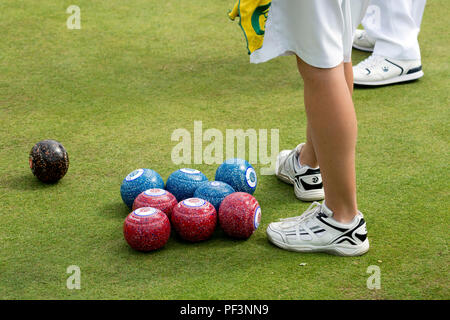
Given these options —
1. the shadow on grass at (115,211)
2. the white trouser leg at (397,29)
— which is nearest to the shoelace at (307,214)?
the shadow on grass at (115,211)

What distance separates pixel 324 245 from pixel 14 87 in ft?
10.1

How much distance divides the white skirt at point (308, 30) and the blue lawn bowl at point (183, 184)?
2.85 feet

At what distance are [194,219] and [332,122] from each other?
2.58ft

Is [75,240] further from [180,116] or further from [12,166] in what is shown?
[180,116]

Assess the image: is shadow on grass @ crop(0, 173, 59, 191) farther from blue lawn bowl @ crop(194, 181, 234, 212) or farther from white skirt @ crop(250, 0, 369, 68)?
white skirt @ crop(250, 0, 369, 68)

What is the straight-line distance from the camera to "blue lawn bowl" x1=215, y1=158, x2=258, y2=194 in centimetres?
319

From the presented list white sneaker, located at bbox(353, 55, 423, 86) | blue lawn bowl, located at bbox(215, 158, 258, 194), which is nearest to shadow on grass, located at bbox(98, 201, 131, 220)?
blue lawn bowl, located at bbox(215, 158, 258, 194)

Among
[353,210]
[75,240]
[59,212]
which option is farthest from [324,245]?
[59,212]

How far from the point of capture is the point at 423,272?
2.62 meters

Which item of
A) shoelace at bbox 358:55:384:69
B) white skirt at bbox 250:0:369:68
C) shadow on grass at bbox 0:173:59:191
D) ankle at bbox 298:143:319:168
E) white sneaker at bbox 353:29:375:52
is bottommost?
shadow on grass at bbox 0:173:59:191

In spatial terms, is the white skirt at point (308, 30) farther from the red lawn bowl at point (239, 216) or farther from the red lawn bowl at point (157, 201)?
the red lawn bowl at point (157, 201)

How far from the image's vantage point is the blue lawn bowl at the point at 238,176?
3.19 metres

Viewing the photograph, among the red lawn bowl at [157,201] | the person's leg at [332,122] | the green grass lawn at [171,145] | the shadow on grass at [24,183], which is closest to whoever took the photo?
the person's leg at [332,122]

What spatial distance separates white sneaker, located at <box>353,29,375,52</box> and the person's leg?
3212mm
